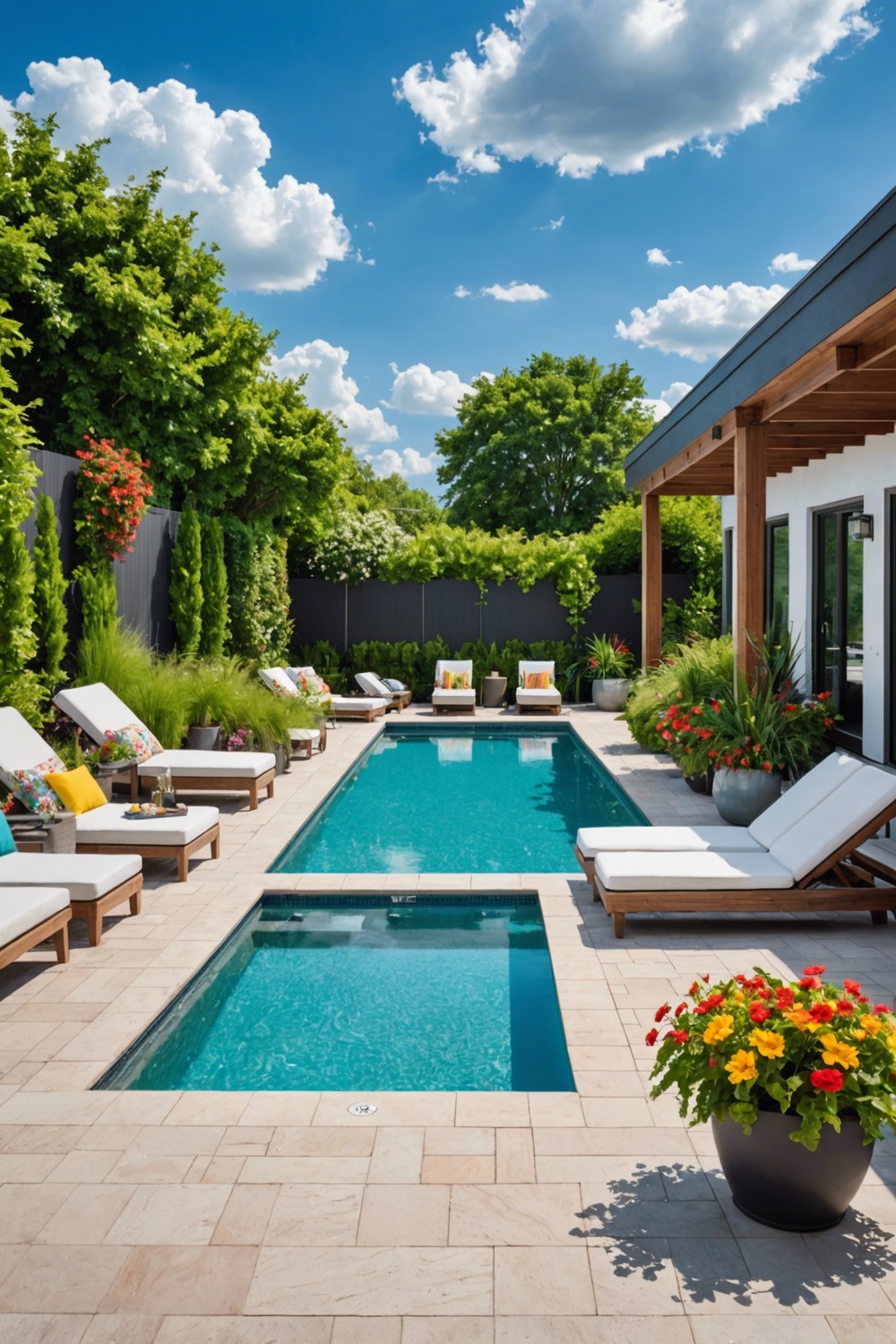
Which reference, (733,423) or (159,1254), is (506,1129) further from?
(733,423)

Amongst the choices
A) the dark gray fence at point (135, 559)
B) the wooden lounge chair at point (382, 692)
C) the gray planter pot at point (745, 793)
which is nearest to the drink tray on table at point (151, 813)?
the dark gray fence at point (135, 559)

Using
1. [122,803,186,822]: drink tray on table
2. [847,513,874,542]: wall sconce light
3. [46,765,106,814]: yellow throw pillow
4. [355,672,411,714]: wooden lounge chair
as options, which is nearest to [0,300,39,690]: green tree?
[46,765,106,814]: yellow throw pillow

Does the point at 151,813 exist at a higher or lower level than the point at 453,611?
lower

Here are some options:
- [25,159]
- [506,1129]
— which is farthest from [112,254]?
[506,1129]

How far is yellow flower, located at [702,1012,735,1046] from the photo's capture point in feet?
9.42

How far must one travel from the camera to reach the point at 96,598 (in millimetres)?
10102

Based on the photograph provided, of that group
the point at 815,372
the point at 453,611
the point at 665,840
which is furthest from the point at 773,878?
the point at 453,611

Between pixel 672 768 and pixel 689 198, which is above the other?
pixel 689 198

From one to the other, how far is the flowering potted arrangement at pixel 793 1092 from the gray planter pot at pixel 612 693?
44.3ft

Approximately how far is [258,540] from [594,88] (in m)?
8.08

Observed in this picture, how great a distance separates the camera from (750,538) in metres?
8.23

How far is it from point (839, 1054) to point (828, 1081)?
8 cm

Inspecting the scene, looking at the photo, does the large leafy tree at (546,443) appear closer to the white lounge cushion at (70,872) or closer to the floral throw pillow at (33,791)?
the floral throw pillow at (33,791)

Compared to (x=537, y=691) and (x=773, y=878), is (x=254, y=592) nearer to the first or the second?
(x=537, y=691)
